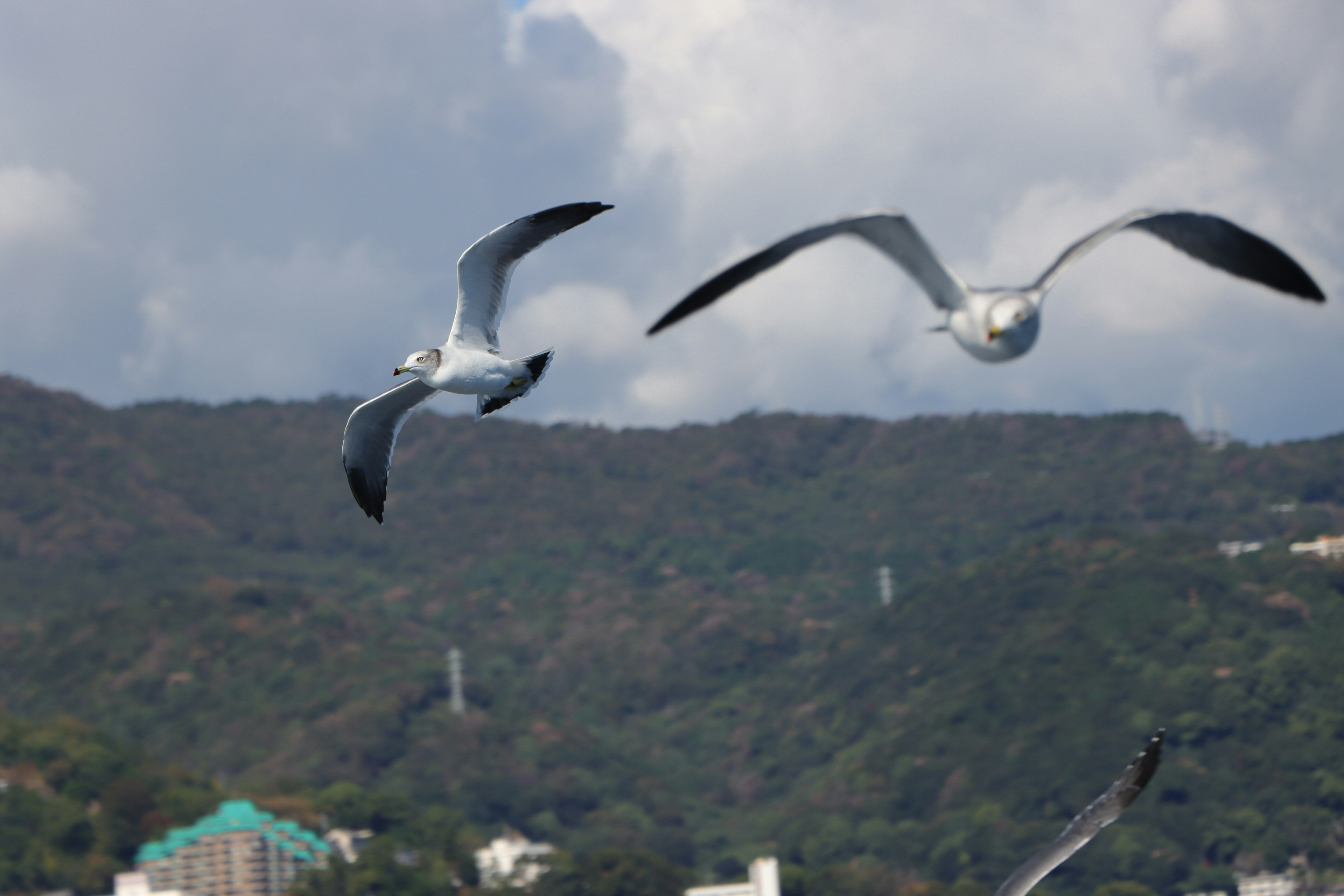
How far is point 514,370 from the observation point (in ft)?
44.9

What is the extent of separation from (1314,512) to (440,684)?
9825 cm

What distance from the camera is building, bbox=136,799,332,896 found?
86.8 metres

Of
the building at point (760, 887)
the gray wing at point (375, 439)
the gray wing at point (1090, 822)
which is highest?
the gray wing at point (375, 439)

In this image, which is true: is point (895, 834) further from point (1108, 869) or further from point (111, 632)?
point (111, 632)

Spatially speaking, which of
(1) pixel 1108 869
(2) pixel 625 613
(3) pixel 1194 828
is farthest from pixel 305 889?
(2) pixel 625 613

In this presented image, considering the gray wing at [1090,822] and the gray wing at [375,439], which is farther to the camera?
the gray wing at [375,439]

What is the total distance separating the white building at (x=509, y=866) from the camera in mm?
86938

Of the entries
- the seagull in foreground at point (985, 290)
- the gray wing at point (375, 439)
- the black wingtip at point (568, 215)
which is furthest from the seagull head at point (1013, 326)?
the gray wing at point (375, 439)

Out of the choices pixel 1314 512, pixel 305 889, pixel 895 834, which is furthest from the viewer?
pixel 1314 512

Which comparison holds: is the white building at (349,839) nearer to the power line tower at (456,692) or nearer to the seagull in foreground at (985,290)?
the power line tower at (456,692)

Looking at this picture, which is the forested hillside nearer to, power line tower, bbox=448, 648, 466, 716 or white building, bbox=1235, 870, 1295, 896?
power line tower, bbox=448, 648, 466, 716

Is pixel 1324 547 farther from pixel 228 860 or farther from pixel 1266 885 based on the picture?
pixel 228 860

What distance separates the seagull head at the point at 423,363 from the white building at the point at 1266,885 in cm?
8668

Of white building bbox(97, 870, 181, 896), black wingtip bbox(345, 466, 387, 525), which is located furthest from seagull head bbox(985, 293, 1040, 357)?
white building bbox(97, 870, 181, 896)
